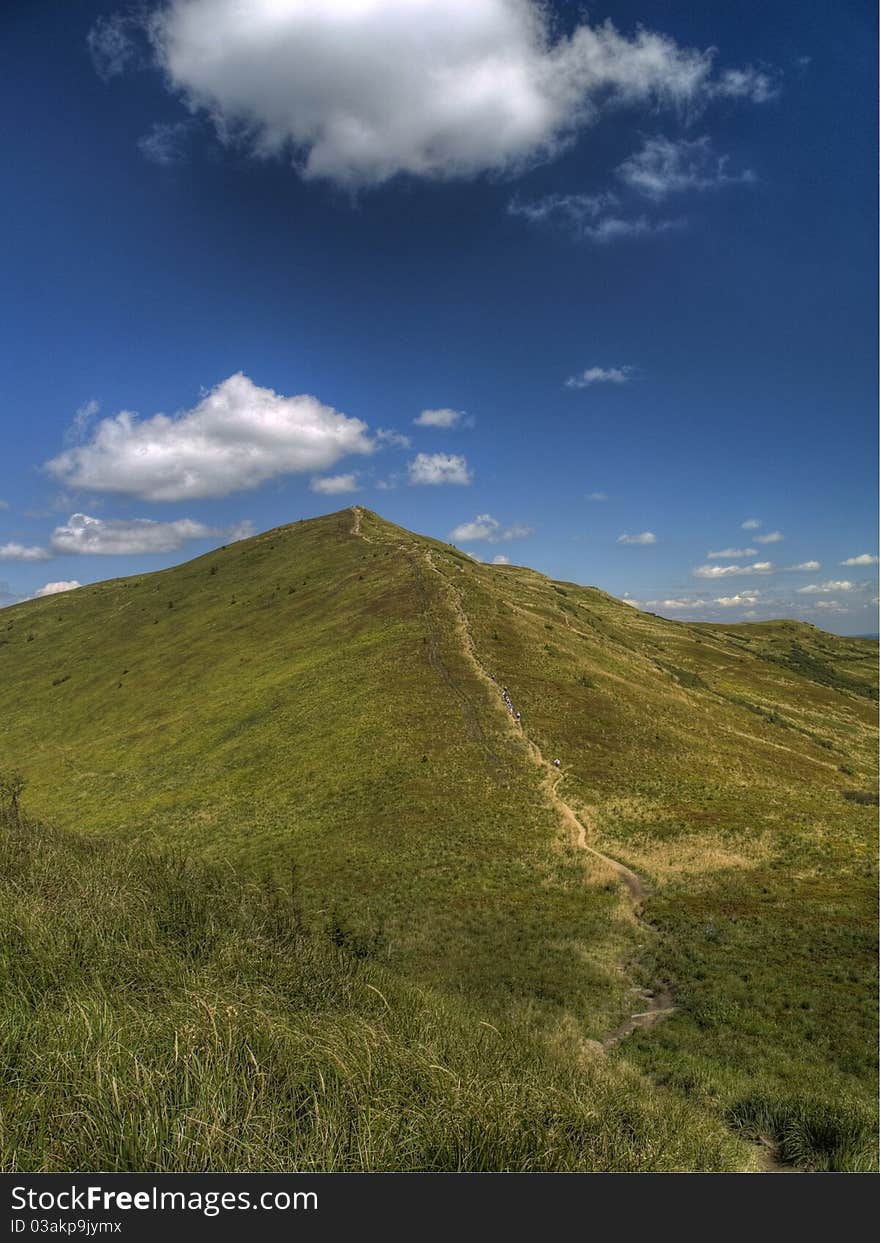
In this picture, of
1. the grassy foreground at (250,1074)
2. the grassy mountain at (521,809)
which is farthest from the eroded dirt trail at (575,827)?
the grassy foreground at (250,1074)

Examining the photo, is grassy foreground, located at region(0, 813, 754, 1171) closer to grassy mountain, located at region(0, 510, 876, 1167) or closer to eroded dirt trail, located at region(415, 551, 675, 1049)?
grassy mountain, located at region(0, 510, 876, 1167)

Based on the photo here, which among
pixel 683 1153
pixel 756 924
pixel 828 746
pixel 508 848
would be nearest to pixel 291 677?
pixel 508 848

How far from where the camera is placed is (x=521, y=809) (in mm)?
35906

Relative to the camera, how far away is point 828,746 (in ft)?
235

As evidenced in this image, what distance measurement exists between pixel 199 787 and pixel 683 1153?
1894 inches

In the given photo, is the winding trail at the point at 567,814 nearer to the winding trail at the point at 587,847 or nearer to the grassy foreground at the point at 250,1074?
the winding trail at the point at 587,847

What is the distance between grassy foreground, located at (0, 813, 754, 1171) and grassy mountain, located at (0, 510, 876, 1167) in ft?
4.02

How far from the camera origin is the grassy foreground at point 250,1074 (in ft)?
17.0

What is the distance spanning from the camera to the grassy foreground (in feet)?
17.0

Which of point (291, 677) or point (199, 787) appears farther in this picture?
point (291, 677)

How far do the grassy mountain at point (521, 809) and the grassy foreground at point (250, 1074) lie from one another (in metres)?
1.23

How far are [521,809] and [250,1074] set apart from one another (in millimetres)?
31573

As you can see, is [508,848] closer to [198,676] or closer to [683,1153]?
[683,1153]

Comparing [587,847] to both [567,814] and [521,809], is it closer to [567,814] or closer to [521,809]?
[567,814]
